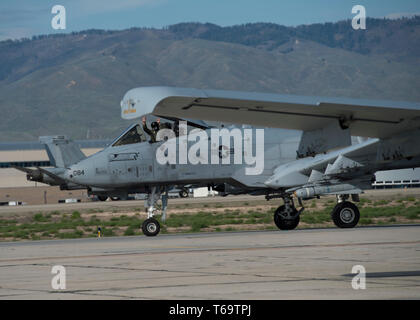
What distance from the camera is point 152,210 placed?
83.2 feet

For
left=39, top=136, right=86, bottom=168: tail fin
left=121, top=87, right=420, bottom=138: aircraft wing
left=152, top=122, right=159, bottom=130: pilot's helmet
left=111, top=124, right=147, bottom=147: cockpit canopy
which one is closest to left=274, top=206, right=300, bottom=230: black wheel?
left=152, top=122, right=159, bottom=130: pilot's helmet

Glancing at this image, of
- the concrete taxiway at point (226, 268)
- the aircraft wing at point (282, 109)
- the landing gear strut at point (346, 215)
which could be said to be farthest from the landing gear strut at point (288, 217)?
the aircraft wing at point (282, 109)

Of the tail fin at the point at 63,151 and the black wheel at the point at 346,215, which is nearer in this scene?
the black wheel at the point at 346,215

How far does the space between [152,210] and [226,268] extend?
1174 cm

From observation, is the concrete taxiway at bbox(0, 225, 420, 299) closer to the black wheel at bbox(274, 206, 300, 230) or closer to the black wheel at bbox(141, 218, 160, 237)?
the black wheel at bbox(141, 218, 160, 237)

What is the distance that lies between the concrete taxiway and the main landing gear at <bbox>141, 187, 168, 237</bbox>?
10.8 feet

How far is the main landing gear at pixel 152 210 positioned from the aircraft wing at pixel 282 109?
13715 millimetres

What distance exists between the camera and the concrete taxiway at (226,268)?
10.8 metres

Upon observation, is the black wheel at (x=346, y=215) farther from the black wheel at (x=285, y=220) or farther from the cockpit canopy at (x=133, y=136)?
the cockpit canopy at (x=133, y=136)

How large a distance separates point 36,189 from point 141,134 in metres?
96.7

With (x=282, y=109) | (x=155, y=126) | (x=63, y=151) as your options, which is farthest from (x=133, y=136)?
(x=63, y=151)

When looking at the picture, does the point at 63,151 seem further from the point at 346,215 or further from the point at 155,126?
the point at 346,215

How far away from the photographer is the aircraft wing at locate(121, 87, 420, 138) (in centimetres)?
1015
